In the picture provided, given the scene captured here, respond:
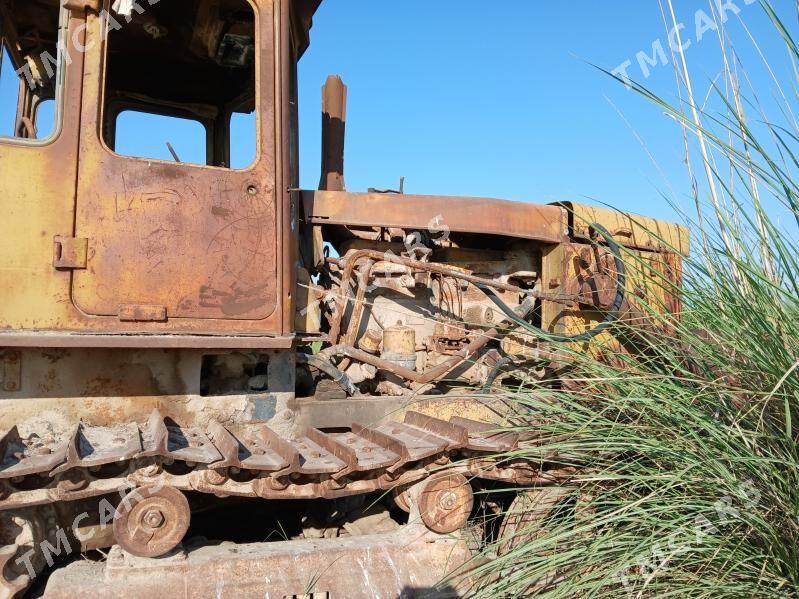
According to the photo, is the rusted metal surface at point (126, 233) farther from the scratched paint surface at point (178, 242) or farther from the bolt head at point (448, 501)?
the bolt head at point (448, 501)

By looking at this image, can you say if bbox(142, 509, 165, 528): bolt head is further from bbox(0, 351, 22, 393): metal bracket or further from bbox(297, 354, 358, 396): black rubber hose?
bbox(297, 354, 358, 396): black rubber hose

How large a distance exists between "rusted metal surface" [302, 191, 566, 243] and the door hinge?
3.46 ft

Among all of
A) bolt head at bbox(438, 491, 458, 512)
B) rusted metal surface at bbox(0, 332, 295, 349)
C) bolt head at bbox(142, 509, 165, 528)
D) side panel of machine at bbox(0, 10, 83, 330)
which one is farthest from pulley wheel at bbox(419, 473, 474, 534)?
side panel of machine at bbox(0, 10, 83, 330)

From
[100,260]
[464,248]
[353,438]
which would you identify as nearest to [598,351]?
[353,438]

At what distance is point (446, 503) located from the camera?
2.60 meters

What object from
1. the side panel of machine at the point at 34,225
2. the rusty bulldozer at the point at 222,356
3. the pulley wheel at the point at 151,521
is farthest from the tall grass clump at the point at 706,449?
the side panel of machine at the point at 34,225

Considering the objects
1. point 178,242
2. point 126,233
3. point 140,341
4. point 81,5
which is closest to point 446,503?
point 140,341

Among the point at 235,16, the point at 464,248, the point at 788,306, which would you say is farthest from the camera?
the point at 464,248

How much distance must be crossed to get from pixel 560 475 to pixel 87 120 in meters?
2.12

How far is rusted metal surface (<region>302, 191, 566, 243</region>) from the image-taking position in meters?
3.24

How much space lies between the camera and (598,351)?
2309mm

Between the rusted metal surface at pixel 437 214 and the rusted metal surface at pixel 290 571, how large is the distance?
4.77ft

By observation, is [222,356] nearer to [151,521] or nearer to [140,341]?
[140,341]

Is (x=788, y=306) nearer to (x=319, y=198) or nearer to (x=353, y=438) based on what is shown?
(x=353, y=438)
